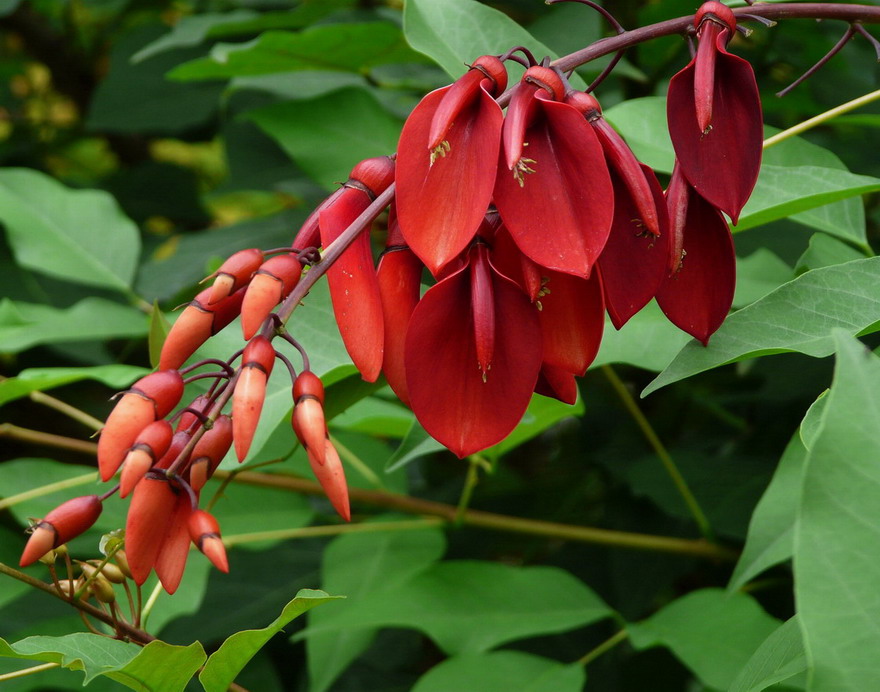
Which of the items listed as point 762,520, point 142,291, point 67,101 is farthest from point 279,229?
point 67,101

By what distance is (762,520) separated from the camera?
643 millimetres

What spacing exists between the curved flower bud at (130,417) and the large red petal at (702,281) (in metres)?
0.23

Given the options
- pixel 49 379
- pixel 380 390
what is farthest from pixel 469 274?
pixel 49 379

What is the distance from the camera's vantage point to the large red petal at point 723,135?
0.43 metres

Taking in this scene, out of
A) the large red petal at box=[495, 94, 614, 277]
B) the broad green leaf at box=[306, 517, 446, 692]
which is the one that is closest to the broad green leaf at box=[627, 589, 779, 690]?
the broad green leaf at box=[306, 517, 446, 692]

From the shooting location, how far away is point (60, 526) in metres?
0.41

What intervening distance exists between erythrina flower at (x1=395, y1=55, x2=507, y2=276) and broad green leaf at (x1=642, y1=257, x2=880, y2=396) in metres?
0.12

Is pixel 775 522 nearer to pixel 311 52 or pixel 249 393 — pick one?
pixel 249 393

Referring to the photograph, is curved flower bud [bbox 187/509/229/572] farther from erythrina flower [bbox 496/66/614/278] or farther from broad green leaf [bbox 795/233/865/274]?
broad green leaf [bbox 795/233/865/274]

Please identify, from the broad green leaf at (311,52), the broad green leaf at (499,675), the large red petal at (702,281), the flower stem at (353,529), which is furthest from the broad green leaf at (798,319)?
the broad green leaf at (311,52)

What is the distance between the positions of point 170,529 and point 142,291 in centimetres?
82

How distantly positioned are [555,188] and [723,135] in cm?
10

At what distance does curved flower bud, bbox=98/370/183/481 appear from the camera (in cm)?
37

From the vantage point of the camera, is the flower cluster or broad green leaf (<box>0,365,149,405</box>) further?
broad green leaf (<box>0,365,149,405</box>)
